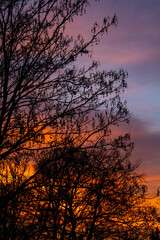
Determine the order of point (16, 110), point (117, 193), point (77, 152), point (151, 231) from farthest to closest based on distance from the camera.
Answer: point (151, 231)
point (16, 110)
point (77, 152)
point (117, 193)

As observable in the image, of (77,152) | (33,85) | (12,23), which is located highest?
(12,23)

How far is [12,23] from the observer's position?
7082mm

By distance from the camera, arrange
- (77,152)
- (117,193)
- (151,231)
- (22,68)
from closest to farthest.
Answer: (117,193), (77,152), (22,68), (151,231)

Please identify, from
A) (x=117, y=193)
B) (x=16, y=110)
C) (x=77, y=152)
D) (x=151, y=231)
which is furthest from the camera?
(x=151, y=231)

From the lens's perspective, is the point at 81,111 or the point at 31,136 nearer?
the point at 31,136

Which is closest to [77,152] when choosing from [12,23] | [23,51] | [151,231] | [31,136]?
[31,136]

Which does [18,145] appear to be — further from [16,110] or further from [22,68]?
[22,68]

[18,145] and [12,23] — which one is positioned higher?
[12,23]

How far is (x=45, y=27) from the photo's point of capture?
7.30 m

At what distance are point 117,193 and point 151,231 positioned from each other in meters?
14.6

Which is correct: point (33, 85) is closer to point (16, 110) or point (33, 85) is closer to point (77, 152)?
point (16, 110)

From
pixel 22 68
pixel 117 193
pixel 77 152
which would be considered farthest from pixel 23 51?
pixel 117 193

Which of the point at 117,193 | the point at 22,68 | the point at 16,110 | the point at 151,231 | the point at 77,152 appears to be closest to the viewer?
the point at 117,193

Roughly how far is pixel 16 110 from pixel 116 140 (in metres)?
2.47
